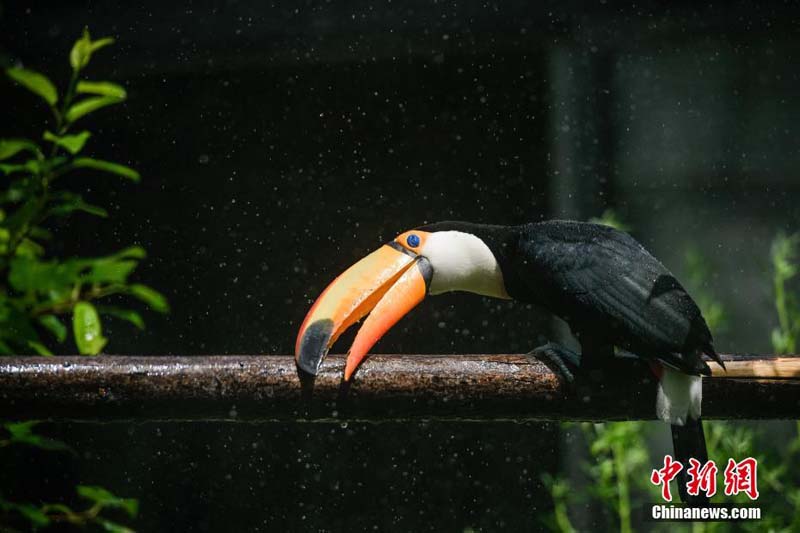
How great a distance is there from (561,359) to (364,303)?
398 mm

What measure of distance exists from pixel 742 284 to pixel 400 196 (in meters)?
1.24

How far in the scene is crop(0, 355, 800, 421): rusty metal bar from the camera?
1.49m

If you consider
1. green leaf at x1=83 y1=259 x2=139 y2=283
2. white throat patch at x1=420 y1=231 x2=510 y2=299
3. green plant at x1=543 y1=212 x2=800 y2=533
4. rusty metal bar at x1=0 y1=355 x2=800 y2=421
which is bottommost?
green plant at x1=543 y1=212 x2=800 y2=533

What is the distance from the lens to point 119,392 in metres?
1.49

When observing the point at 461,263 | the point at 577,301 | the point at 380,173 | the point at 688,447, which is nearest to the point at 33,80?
the point at 461,263

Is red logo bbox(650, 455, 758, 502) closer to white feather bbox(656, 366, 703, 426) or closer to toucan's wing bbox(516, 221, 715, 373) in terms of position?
white feather bbox(656, 366, 703, 426)

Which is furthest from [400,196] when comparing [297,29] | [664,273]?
[664,273]

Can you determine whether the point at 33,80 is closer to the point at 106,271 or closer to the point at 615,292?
the point at 106,271

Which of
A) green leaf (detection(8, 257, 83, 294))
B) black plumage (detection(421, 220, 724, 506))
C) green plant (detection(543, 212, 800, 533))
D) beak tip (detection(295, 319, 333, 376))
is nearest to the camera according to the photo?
green leaf (detection(8, 257, 83, 294))

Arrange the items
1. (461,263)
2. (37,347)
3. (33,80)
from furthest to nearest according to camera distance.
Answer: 1. (461,263)
2. (37,347)
3. (33,80)

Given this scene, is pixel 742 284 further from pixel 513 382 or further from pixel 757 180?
pixel 513 382

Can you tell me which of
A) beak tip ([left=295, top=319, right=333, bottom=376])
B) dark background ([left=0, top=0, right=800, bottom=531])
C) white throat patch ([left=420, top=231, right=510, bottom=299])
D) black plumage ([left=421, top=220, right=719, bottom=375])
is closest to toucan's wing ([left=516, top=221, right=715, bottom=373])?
black plumage ([left=421, top=220, right=719, bottom=375])

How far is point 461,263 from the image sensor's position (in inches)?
72.7

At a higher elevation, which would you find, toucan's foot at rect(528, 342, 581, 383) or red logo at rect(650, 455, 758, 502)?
toucan's foot at rect(528, 342, 581, 383)
